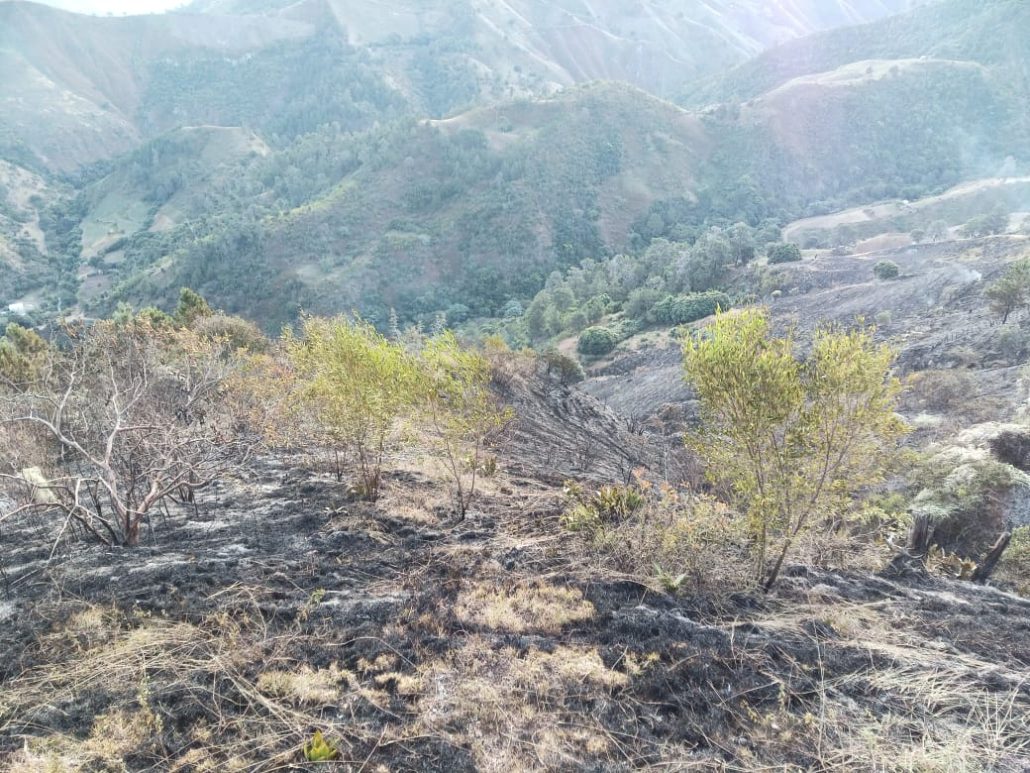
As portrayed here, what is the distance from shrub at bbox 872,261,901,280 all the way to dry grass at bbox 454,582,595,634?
Result: 39.1 meters

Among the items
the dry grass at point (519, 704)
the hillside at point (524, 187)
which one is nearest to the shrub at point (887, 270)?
the hillside at point (524, 187)

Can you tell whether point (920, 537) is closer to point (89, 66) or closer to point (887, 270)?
point (887, 270)

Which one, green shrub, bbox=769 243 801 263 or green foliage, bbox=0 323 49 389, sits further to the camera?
green shrub, bbox=769 243 801 263

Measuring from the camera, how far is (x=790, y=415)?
20.4ft

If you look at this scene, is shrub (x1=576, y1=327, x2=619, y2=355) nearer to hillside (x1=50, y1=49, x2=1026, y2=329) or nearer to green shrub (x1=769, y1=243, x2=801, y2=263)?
green shrub (x1=769, y1=243, x2=801, y2=263)

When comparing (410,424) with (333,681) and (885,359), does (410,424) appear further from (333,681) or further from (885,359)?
(885,359)

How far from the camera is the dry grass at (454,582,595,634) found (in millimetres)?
6359

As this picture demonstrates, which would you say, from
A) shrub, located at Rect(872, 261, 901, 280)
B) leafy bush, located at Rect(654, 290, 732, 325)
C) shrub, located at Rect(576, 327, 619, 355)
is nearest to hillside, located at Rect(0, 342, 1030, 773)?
shrub, located at Rect(576, 327, 619, 355)

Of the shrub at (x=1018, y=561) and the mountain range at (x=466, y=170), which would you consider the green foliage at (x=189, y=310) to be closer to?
the shrub at (x=1018, y=561)

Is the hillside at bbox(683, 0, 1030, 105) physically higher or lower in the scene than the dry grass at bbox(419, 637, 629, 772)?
higher

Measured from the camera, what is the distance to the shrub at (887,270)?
3569 cm

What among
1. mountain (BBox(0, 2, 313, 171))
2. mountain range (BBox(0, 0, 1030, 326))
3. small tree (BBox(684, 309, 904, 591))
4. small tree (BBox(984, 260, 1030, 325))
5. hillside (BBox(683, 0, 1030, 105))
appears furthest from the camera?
mountain (BBox(0, 2, 313, 171))

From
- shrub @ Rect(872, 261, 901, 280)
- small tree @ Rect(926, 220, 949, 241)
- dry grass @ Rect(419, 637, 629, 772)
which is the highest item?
small tree @ Rect(926, 220, 949, 241)

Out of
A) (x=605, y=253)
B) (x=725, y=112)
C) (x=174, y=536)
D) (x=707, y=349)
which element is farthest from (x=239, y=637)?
(x=725, y=112)
